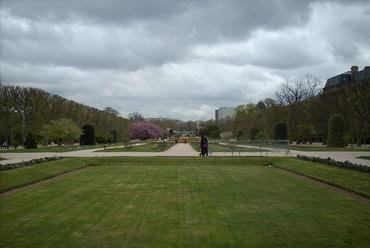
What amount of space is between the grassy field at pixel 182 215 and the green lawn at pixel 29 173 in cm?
109

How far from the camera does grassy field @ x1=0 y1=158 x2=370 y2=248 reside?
320 inches

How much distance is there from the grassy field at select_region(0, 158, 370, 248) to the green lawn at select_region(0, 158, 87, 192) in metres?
1.09

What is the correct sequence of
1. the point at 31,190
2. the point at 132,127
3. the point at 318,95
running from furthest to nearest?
the point at 132,127 < the point at 318,95 < the point at 31,190

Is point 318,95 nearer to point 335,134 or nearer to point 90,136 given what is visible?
point 335,134

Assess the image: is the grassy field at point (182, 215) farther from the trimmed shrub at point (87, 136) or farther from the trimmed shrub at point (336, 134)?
the trimmed shrub at point (87, 136)

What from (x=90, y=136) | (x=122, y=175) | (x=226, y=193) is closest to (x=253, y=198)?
(x=226, y=193)

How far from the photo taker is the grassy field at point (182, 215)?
8.13 meters

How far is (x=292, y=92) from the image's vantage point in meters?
67.2

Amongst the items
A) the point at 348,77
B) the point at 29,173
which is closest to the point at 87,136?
the point at 29,173

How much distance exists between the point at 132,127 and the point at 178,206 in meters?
83.5

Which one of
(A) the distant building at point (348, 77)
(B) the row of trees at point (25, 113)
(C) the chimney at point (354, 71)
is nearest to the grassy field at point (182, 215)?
(B) the row of trees at point (25, 113)

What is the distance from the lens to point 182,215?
33.8 feet

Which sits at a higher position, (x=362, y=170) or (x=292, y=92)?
(x=292, y=92)

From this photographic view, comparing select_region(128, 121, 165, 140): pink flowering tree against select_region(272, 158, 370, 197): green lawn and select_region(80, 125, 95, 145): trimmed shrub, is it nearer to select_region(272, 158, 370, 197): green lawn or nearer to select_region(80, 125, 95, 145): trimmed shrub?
select_region(80, 125, 95, 145): trimmed shrub
